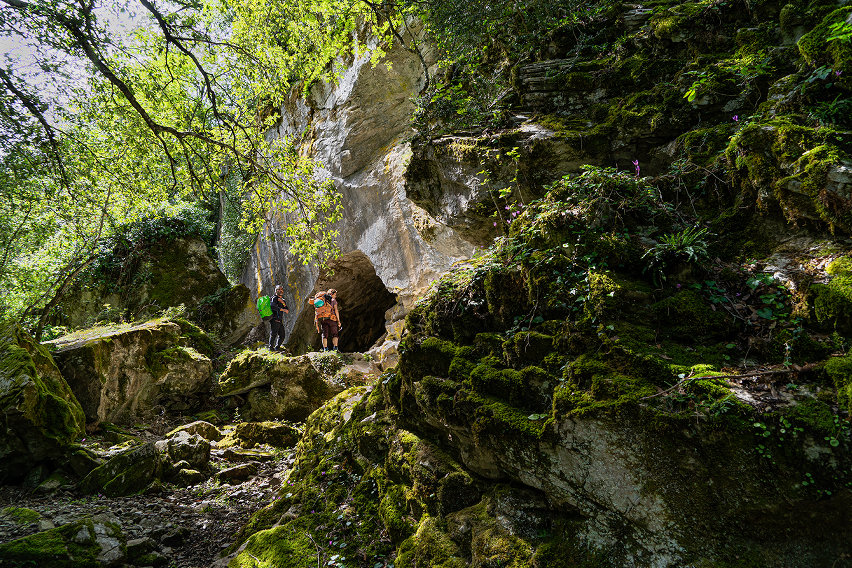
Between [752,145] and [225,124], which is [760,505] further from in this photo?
[225,124]

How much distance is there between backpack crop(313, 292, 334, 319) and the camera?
433 inches

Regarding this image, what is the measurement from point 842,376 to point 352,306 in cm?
1406

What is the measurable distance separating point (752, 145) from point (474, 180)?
11.0 feet

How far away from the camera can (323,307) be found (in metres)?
11.2

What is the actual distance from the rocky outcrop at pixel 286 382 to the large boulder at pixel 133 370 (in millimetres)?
864

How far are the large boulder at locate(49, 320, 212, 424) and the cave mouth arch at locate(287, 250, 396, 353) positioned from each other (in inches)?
143

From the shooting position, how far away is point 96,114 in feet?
18.9

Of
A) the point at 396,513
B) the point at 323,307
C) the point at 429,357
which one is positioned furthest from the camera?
the point at 323,307

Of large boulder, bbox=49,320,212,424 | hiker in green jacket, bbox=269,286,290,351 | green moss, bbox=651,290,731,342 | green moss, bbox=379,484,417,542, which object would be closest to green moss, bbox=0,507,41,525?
green moss, bbox=379,484,417,542

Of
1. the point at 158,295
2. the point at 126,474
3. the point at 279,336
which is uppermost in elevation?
the point at 158,295

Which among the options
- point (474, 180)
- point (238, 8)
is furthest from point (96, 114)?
point (474, 180)

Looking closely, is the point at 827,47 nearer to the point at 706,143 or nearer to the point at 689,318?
the point at 706,143

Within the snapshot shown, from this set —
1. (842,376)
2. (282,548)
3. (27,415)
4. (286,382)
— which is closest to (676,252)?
(842,376)

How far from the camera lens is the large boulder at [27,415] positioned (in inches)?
222
